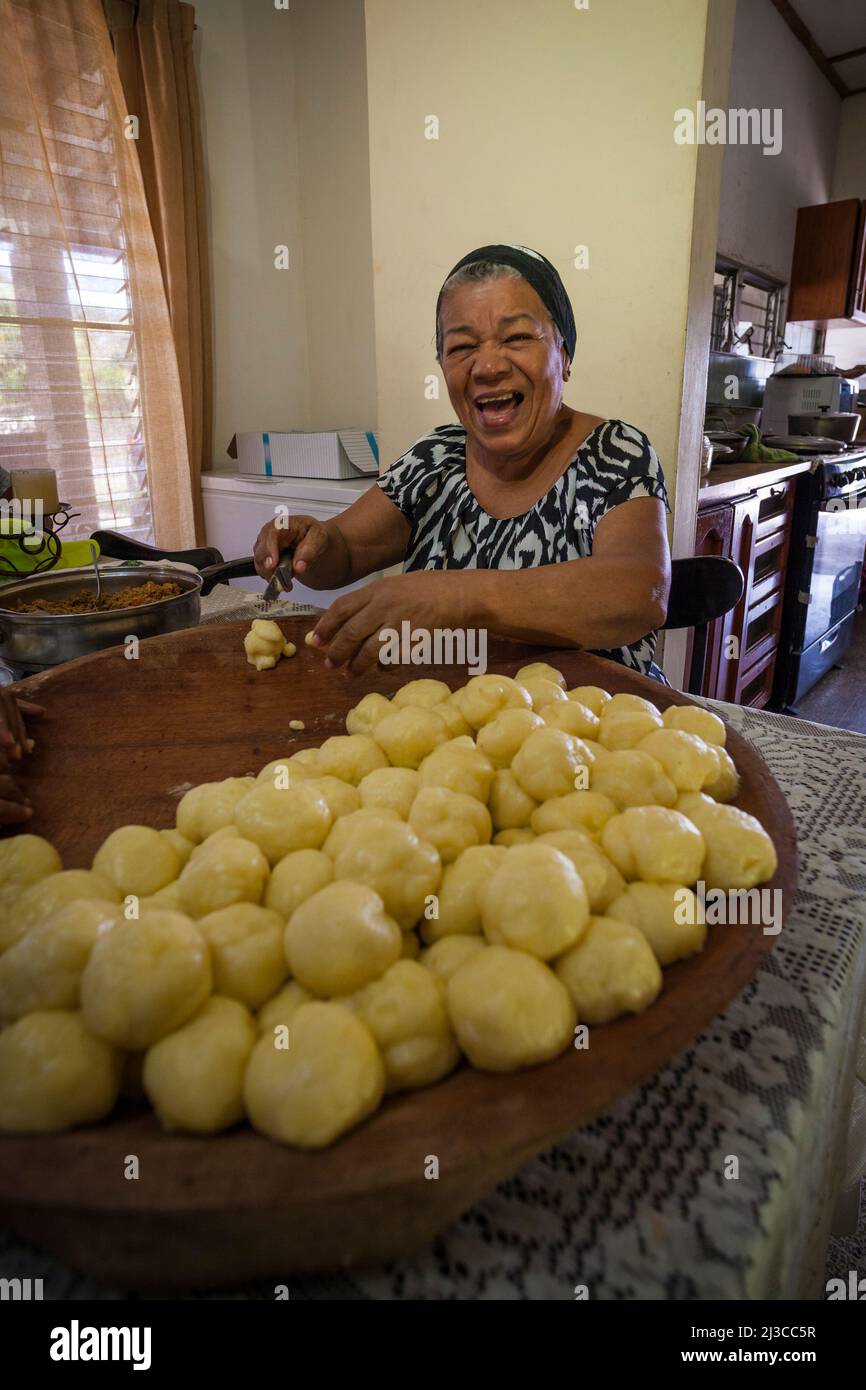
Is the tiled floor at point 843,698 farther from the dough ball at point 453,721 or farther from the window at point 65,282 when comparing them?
the window at point 65,282

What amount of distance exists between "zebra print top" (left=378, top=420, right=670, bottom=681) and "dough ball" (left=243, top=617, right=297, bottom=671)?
0.50m

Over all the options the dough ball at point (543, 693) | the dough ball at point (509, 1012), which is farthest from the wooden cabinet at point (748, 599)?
the dough ball at point (509, 1012)

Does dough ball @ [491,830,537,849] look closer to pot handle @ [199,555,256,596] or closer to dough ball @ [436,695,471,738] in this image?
dough ball @ [436,695,471,738]

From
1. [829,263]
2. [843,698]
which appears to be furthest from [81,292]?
[829,263]

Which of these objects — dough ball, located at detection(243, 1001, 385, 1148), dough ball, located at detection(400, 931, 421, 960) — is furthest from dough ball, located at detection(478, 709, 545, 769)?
dough ball, located at detection(243, 1001, 385, 1148)

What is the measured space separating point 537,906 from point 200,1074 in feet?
0.75

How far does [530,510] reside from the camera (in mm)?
1532

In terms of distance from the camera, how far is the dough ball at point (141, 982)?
448 millimetres

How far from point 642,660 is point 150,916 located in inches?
44.5

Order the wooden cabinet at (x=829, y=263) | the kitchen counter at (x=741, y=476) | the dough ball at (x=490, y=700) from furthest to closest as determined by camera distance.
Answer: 1. the wooden cabinet at (x=829, y=263)
2. the kitchen counter at (x=741, y=476)
3. the dough ball at (x=490, y=700)

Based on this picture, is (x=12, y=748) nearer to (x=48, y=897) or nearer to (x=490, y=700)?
(x=48, y=897)

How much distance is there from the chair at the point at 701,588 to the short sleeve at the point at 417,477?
1.97 ft

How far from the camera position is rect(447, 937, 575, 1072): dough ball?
0.43m
